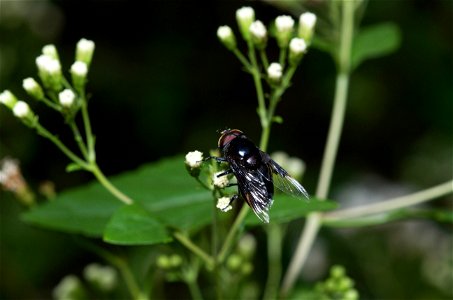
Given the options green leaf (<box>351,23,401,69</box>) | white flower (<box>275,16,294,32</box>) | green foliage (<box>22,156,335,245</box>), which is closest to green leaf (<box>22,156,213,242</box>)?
green foliage (<box>22,156,335,245</box>)

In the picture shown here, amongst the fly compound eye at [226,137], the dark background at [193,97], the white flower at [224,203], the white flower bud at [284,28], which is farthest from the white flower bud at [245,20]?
the dark background at [193,97]

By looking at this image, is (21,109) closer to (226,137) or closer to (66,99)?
(66,99)

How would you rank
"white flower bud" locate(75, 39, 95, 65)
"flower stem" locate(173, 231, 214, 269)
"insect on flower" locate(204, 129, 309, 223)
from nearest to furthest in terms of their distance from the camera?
"insect on flower" locate(204, 129, 309, 223) < "flower stem" locate(173, 231, 214, 269) < "white flower bud" locate(75, 39, 95, 65)

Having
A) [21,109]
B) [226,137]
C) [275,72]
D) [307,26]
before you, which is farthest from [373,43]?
[21,109]

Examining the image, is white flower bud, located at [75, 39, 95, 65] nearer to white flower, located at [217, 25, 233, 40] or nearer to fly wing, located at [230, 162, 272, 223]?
white flower, located at [217, 25, 233, 40]

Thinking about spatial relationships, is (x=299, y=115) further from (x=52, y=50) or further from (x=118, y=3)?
(x=52, y=50)

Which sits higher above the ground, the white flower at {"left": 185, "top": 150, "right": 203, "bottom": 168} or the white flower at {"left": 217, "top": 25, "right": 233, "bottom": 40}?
the white flower at {"left": 217, "top": 25, "right": 233, "bottom": 40}
